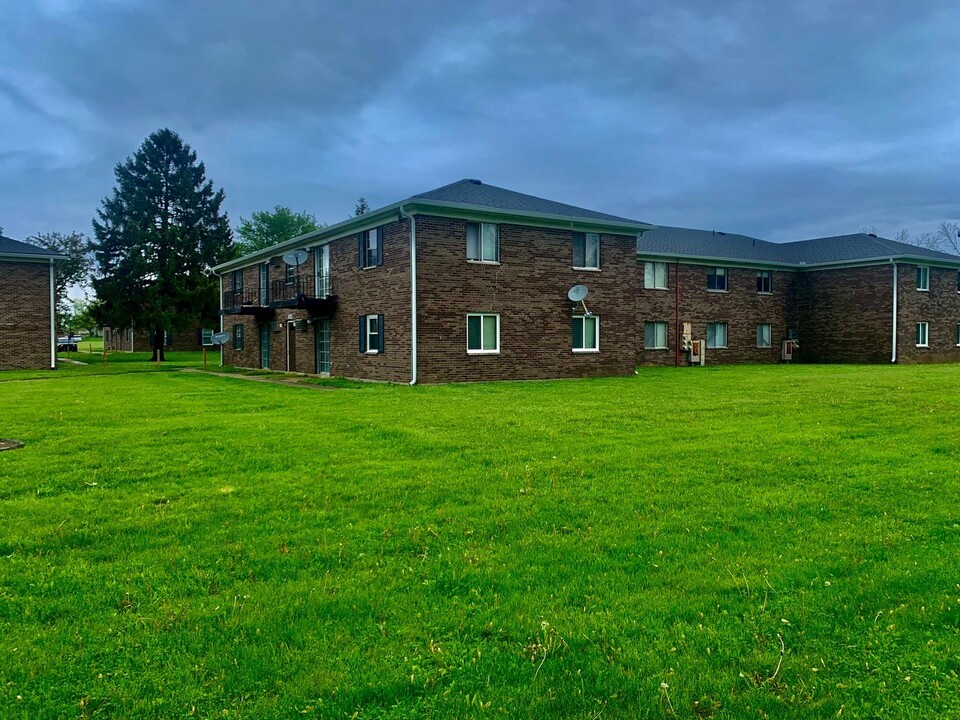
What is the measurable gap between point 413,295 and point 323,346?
7.25 meters

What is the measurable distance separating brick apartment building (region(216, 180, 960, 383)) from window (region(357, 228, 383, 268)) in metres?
0.09

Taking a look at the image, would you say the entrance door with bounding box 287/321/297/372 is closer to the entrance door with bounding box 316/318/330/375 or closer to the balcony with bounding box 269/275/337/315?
the balcony with bounding box 269/275/337/315

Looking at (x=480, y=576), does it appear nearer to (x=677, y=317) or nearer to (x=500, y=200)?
(x=500, y=200)

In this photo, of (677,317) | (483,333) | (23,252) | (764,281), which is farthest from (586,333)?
(23,252)

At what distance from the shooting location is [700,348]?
1227 inches

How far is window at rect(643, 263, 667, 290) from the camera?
30.7 m

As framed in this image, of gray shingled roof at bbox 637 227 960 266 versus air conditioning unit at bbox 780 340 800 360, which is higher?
gray shingled roof at bbox 637 227 960 266

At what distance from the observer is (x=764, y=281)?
34.1 meters

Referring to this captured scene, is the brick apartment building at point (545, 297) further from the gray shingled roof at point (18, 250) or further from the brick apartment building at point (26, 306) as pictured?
the gray shingled roof at point (18, 250)

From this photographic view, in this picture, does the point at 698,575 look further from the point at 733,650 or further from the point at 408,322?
the point at 408,322

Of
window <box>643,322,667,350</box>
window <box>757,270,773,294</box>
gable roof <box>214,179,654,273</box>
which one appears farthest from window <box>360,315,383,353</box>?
window <box>757,270,773,294</box>

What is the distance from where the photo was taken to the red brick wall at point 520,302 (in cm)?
1997

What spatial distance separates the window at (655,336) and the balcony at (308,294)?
47.4 feet

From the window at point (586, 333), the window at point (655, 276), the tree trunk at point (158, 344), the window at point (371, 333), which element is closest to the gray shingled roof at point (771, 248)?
the window at point (655, 276)
